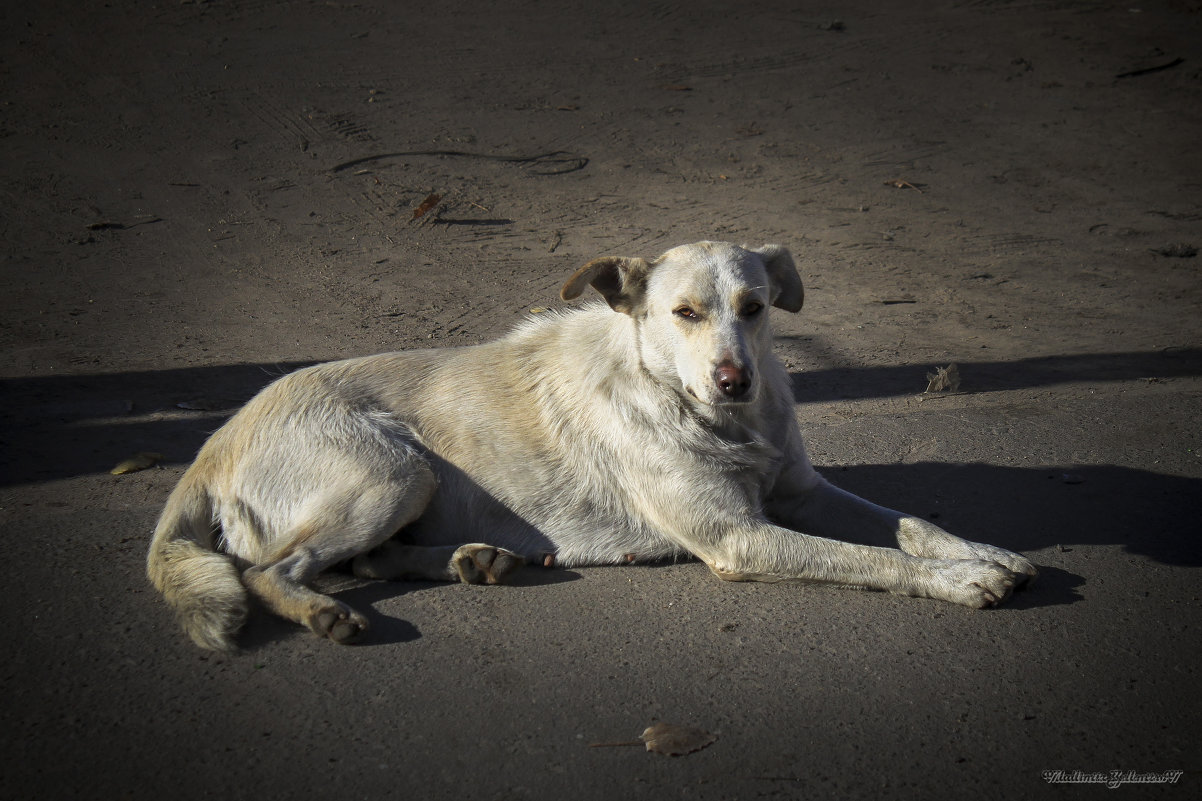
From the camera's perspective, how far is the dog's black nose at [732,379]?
3.25 meters

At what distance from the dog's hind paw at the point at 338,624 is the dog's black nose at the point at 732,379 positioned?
1464mm

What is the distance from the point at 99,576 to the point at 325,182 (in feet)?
16.6

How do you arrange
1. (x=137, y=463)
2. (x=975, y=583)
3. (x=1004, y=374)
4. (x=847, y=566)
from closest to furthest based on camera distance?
(x=975, y=583) < (x=847, y=566) < (x=137, y=463) < (x=1004, y=374)

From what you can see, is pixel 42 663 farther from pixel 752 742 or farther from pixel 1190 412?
pixel 1190 412

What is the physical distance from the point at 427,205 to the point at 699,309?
15.6 feet

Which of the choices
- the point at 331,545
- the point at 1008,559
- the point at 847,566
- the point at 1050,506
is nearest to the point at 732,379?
the point at 847,566

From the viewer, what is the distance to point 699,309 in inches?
135

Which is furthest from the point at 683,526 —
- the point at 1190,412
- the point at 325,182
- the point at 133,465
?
the point at 325,182

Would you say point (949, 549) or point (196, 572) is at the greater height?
point (196, 572)

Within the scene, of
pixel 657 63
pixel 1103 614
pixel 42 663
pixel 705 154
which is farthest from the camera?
pixel 657 63

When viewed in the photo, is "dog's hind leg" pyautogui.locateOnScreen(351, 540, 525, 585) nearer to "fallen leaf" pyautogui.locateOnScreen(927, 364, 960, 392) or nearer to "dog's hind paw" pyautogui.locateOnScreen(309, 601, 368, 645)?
"dog's hind paw" pyautogui.locateOnScreen(309, 601, 368, 645)

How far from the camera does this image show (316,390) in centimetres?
370

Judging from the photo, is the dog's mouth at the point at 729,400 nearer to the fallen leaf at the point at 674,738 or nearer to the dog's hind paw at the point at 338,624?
the fallen leaf at the point at 674,738

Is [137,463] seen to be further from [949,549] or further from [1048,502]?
[1048,502]
